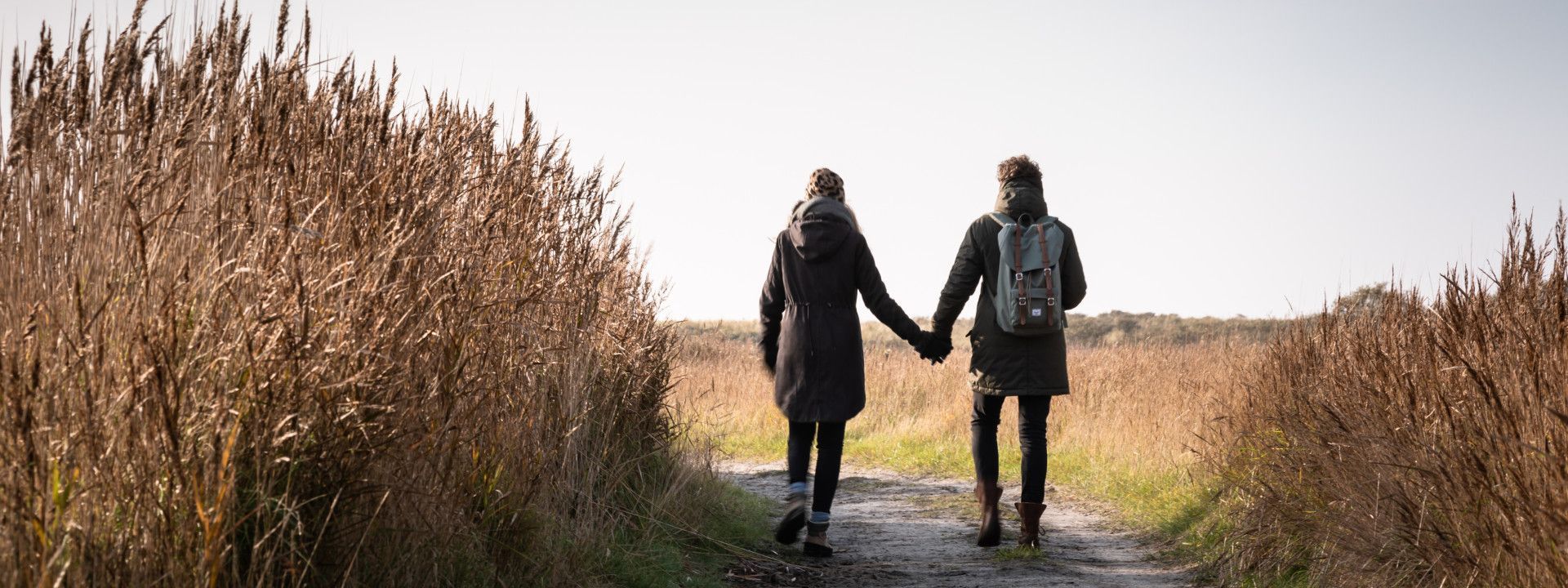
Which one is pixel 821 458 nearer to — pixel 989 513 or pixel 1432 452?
pixel 989 513

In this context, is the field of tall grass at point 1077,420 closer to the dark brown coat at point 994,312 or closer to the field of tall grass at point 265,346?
the dark brown coat at point 994,312

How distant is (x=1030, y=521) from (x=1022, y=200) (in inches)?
71.1

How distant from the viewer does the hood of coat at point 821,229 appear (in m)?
5.97

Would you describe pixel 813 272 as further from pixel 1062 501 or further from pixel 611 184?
pixel 1062 501

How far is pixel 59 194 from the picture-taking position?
10.7 feet

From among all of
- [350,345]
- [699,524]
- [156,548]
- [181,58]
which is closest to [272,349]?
[350,345]

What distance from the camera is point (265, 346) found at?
8.84 ft

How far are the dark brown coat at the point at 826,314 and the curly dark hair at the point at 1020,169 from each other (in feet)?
3.20

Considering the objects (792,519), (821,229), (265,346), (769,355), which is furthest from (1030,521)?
(265,346)

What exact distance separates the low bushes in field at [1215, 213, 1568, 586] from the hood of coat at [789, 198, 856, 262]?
2.47 meters

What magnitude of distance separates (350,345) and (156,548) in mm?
624

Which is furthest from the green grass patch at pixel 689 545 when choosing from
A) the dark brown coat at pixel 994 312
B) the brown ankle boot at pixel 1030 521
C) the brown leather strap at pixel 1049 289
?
the brown leather strap at pixel 1049 289

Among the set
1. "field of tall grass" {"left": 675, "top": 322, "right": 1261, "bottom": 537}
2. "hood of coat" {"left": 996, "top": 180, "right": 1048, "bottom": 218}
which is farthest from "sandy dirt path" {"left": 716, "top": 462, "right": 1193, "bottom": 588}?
"hood of coat" {"left": 996, "top": 180, "right": 1048, "bottom": 218}

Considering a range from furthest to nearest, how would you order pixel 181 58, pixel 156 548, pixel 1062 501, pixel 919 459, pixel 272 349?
1. pixel 919 459
2. pixel 1062 501
3. pixel 181 58
4. pixel 272 349
5. pixel 156 548
